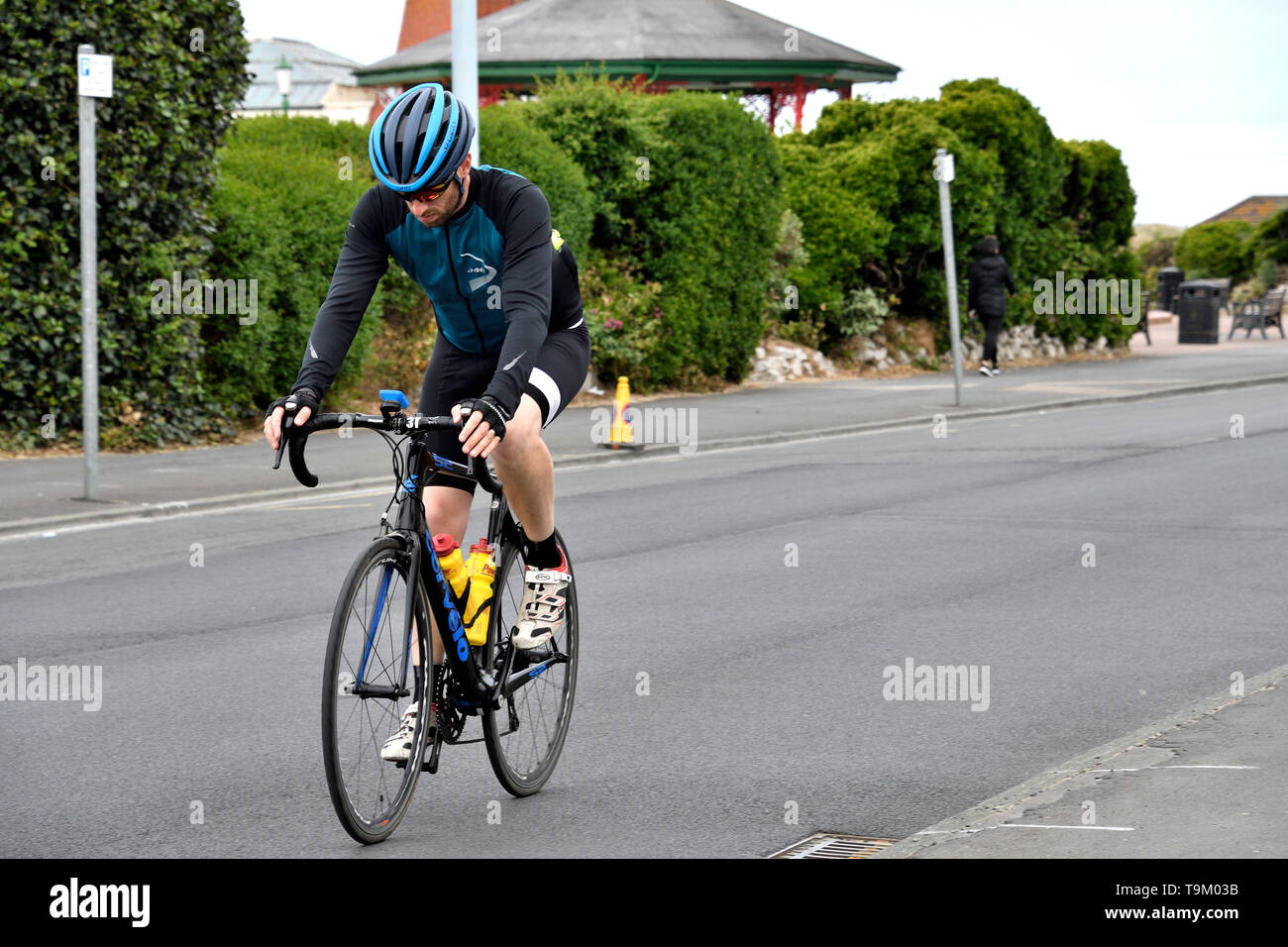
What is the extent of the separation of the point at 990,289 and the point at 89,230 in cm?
1707

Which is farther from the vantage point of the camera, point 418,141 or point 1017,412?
point 1017,412

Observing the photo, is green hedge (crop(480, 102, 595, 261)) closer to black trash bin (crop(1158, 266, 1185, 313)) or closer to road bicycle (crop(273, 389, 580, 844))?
road bicycle (crop(273, 389, 580, 844))

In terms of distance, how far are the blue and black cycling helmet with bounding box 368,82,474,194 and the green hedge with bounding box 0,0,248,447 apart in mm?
10667

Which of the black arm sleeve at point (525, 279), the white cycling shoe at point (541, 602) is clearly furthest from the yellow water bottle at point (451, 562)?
the black arm sleeve at point (525, 279)

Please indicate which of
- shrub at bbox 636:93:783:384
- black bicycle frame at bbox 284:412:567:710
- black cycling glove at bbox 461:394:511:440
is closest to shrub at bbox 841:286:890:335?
shrub at bbox 636:93:783:384

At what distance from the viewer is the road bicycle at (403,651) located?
4699 millimetres

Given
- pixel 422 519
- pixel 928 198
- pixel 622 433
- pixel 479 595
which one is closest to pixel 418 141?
pixel 422 519

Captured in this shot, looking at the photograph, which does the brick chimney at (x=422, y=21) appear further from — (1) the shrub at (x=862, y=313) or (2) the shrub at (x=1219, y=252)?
(1) the shrub at (x=862, y=313)

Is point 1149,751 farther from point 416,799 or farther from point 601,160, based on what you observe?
point 601,160

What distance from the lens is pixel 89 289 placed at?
41.4 feet

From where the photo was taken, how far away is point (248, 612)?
8719mm

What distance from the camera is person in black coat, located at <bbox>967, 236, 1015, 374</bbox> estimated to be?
26.8 metres

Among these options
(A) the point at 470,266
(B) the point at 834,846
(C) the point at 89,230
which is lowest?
(B) the point at 834,846

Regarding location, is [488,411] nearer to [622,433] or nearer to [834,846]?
[834,846]
